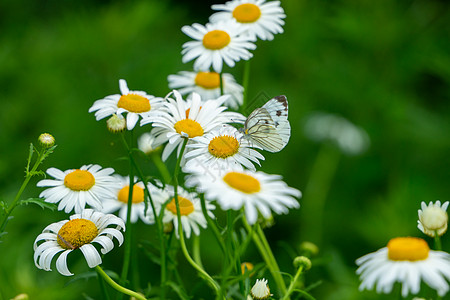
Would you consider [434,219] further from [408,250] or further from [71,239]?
[71,239]

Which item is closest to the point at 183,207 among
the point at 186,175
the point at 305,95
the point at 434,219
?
the point at 186,175

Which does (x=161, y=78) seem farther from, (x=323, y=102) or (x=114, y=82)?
(x=323, y=102)

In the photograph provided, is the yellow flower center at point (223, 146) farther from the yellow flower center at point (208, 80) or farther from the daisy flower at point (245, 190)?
the yellow flower center at point (208, 80)

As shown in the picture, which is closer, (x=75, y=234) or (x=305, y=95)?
(x=75, y=234)

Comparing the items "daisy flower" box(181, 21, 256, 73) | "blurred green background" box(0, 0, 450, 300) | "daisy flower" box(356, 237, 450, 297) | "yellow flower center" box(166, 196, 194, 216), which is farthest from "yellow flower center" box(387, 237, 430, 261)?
"blurred green background" box(0, 0, 450, 300)

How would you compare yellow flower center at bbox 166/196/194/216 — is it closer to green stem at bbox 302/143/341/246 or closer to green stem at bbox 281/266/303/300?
green stem at bbox 281/266/303/300

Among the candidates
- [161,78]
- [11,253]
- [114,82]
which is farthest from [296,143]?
[11,253]
